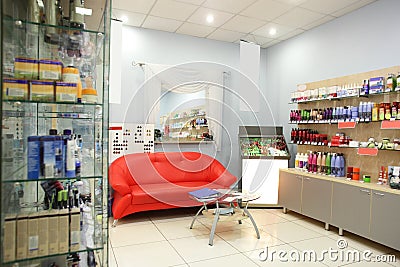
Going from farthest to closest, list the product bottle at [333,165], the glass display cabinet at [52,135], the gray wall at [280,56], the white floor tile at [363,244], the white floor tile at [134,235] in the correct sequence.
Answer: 1. the product bottle at [333,165]
2. the gray wall at [280,56]
3. the white floor tile at [134,235]
4. the white floor tile at [363,244]
5. the glass display cabinet at [52,135]

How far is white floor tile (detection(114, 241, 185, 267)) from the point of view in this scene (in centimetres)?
294

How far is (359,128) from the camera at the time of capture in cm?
411

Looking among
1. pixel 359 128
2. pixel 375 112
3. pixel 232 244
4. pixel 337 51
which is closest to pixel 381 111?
pixel 375 112

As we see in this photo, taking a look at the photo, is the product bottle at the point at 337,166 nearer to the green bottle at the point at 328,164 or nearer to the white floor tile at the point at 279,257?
the green bottle at the point at 328,164

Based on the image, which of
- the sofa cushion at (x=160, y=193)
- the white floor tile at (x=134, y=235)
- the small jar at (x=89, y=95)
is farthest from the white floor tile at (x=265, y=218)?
the small jar at (x=89, y=95)

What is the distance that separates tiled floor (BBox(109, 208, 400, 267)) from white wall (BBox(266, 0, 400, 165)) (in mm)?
2352

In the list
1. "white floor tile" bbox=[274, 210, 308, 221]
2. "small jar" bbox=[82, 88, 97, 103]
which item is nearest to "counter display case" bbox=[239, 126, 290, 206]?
"white floor tile" bbox=[274, 210, 308, 221]

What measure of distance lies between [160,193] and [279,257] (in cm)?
197

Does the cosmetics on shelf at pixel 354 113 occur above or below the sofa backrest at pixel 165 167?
above

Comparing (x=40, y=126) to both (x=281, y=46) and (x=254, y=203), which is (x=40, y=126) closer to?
(x=254, y=203)

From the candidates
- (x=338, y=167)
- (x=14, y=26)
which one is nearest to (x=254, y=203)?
(x=338, y=167)

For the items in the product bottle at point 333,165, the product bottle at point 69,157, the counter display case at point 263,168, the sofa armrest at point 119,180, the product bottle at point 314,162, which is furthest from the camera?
the counter display case at point 263,168

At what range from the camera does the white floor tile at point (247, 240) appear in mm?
3406

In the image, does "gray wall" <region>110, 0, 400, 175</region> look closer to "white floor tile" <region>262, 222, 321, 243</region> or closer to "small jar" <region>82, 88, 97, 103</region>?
"white floor tile" <region>262, 222, 321, 243</region>
